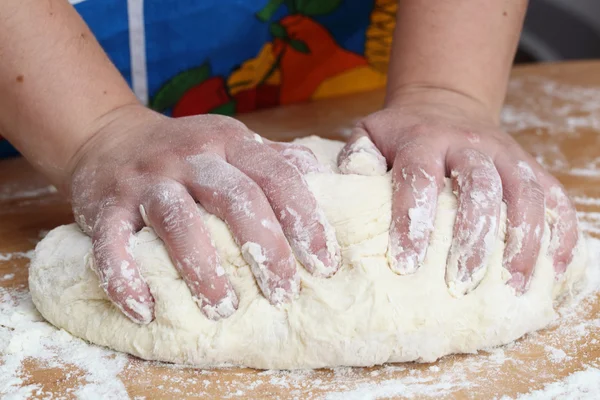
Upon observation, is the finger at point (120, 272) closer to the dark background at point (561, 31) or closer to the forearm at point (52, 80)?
the forearm at point (52, 80)

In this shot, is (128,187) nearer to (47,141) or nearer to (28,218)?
(47,141)

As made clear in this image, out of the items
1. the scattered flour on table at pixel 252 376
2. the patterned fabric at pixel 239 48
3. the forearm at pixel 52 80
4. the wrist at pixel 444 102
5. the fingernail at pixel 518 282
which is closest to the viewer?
the scattered flour on table at pixel 252 376

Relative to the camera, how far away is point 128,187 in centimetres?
112

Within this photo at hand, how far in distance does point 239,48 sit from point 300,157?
0.85 metres

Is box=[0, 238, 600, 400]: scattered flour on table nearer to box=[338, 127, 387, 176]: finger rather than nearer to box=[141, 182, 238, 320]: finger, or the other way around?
box=[141, 182, 238, 320]: finger

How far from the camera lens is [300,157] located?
47.1 inches

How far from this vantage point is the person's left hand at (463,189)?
1093 millimetres

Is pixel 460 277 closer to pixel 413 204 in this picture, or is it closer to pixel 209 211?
pixel 413 204

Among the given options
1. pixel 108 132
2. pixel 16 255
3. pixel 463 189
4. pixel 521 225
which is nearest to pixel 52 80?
pixel 108 132

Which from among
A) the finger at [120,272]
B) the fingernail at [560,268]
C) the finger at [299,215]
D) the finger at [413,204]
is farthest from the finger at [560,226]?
the finger at [120,272]

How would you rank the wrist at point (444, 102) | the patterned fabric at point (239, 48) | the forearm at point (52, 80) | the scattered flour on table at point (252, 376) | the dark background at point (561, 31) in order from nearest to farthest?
1. the scattered flour on table at point (252, 376)
2. the forearm at point (52, 80)
3. the wrist at point (444, 102)
4. the patterned fabric at point (239, 48)
5. the dark background at point (561, 31)

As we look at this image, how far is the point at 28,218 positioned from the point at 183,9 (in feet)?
2.23

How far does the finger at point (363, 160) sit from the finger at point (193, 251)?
31 centimetres

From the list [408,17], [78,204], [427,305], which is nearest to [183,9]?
[408,17]
